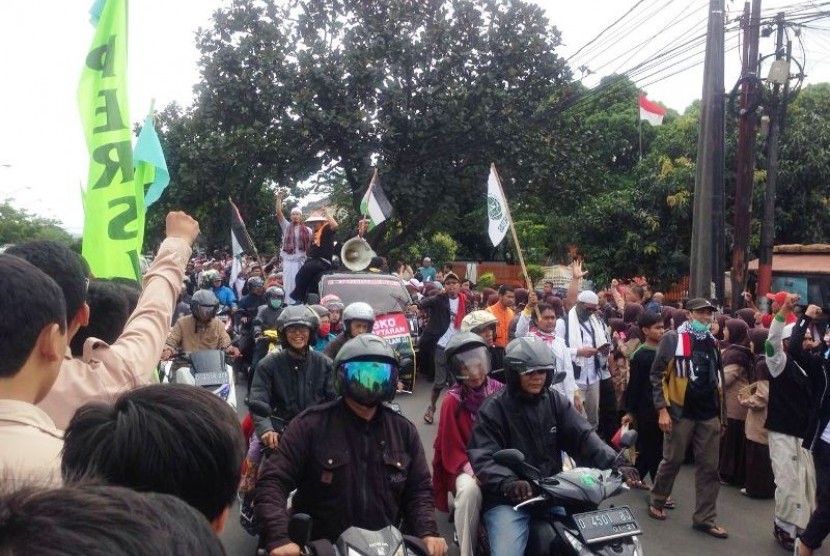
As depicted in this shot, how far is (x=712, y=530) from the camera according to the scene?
21.3 ft

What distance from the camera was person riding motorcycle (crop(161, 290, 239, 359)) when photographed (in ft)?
26.1

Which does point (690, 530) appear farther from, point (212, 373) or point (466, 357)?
point (212, 373)

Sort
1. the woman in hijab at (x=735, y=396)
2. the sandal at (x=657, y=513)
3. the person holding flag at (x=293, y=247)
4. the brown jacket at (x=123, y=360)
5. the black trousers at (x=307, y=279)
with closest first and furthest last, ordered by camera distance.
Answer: the brown jacket at (x=123, y=360) < the sandal at (x=657, y=513) < the woman in hijab at (x=735, y=396) < the black trousers at (x=307, y=279) < the person holding flag at (x=293, y=247)

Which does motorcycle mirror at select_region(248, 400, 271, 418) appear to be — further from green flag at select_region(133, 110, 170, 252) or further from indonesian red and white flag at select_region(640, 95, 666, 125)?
indonesian red and white flag at select_region(640, 95, 666, 125)

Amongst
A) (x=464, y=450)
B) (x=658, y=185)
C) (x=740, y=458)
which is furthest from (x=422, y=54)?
(x=464, y=450)

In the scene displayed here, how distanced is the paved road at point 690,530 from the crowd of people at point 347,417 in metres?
0.15

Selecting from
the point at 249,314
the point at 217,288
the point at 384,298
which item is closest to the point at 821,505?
the point at 384,298

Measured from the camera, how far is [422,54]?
2153 centimetres

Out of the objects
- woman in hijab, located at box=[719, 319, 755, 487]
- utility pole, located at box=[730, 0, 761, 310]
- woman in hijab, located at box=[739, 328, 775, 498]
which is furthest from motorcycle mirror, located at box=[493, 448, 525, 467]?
utility pole, located at box=[730, 0, 761, 310]

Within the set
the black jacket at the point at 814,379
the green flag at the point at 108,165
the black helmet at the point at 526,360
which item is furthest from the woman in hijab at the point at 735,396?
the green flag at the point at 108,165

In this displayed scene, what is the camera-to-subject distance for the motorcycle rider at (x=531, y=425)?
168 inches

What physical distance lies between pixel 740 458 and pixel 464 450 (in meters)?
4.18

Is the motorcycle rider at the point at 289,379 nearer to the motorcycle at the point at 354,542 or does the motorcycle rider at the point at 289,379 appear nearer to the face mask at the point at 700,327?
the motorcycle at the point at 354,542

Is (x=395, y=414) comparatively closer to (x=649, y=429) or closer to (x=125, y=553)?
(x=125, y=553)
